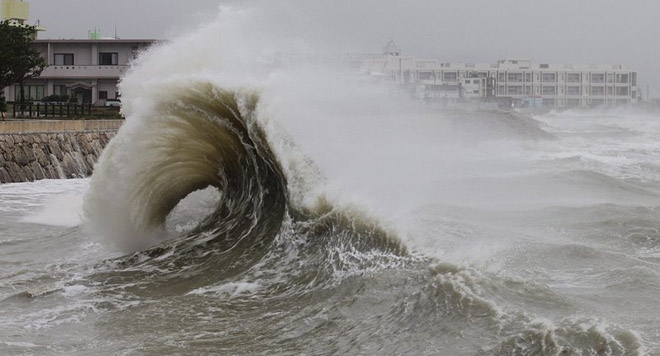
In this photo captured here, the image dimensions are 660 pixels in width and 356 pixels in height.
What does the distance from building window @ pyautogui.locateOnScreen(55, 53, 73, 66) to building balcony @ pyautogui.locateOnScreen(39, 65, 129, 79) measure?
1.32 feet

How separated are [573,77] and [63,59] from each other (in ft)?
350

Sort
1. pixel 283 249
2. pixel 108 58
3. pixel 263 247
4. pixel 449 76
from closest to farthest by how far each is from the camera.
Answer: pixel 283 249 < pixel 263 247 < pixel 108 58 < pixel 449 76

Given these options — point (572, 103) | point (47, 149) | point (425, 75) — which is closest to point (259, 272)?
point (47, 149)

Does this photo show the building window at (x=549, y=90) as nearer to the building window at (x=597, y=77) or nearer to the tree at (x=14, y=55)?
the building window at (x=597, y=77)

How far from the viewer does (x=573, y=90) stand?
5842 inches

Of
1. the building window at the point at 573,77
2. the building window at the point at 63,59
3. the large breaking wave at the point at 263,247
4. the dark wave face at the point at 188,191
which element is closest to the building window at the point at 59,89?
the building window at the point at 63,59

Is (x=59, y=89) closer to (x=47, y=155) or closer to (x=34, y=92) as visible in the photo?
(x=34, y=92)

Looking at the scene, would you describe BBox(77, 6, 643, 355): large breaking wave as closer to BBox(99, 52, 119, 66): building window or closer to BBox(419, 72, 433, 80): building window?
BBox(99, 52, 119, 66): building window

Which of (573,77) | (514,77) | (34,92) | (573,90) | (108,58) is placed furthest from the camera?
(573,77)

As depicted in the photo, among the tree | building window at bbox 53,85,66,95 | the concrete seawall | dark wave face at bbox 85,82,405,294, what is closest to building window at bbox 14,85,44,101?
building window at bbox 53,85,66,95

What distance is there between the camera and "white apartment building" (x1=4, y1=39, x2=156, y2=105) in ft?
187

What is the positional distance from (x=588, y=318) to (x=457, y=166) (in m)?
19.2

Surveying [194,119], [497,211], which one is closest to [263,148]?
[194,119]

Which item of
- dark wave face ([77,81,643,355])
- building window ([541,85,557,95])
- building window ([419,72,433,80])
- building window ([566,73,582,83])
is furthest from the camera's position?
building window ([541,85,557,95])
